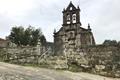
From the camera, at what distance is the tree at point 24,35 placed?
48819mm

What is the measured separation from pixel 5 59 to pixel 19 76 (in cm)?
551

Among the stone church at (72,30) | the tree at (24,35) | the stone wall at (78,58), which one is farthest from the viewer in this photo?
the tree at (24,35)

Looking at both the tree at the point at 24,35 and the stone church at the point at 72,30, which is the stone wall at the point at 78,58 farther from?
the tree at the point at 24,35

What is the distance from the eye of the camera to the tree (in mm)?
48819

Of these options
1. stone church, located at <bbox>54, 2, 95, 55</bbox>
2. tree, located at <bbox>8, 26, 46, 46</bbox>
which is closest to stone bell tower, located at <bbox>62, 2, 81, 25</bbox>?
stone church, located at <bbox>54, 2, 95, 55</bbox>

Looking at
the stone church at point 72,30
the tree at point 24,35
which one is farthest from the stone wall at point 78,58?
the tree at point 24,35

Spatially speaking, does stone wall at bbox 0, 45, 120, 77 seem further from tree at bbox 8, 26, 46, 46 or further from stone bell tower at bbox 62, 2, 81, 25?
tree at bbox 8, 26, 46, 46

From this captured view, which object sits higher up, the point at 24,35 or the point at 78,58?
the point at 24,35

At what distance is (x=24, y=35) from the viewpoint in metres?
50.3

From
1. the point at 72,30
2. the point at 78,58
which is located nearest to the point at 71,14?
the point at 72,30

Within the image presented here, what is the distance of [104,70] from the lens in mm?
16625

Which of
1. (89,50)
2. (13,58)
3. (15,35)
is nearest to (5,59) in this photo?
(13,58)

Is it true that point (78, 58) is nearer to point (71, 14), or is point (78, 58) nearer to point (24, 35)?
point (71, 14)

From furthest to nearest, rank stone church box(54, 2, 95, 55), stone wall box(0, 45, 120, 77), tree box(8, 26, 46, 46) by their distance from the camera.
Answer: tree box(8, 26, 46, 46) < stone church box(54, 2, 95, 55) < stone wall box(0, 45, 120, 77)
